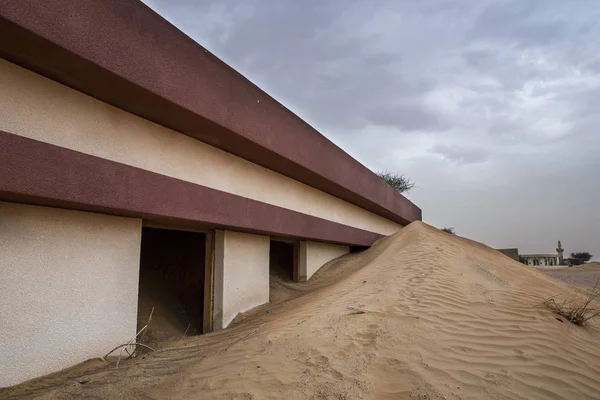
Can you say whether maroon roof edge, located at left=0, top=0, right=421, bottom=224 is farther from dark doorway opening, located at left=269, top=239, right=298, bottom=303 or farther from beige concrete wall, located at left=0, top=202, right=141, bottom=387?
dark doorway opening, located at left=269, top=239, right=298, bottom=303

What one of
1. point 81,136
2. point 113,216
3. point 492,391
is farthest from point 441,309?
point 81,136

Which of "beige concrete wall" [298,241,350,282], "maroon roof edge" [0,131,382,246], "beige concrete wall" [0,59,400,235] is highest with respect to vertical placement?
"beige concrete wall" [0,59,400,235]

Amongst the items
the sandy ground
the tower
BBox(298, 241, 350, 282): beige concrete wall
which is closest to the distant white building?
the tower

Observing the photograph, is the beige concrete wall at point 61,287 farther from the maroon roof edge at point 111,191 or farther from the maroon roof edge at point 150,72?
the maroon roof edge at point 150,72

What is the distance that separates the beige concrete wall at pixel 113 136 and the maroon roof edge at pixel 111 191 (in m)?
0.27

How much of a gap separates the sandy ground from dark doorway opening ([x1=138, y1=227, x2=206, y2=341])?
199cm

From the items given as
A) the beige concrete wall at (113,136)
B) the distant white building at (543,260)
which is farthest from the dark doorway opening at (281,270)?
the distant white building at (543,260)

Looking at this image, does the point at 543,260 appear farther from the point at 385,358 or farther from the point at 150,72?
the point at 150,72

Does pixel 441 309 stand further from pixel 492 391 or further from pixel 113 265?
pixel 113 265

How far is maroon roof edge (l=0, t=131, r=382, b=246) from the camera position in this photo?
12.5 ft

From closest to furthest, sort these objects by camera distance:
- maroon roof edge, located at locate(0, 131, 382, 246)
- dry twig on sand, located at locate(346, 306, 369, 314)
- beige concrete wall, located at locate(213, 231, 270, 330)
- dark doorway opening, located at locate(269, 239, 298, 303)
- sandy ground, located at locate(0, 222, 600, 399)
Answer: sandy ground, located at locate(0, 222, 600, 399)
maroon roof edge, located at locate(0, 131, 382, 246)
dry twig on sand, located at locate(346, 306, 369, 314)
beige concrete wall, located at locate(213, 231, 270, 330)
dark doorway opening, located at locate(269, 239, 298, 303)

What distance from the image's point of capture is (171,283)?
9.95 m

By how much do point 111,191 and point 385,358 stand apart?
3.88 meters

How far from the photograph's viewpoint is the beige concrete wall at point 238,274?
7.26 meters
